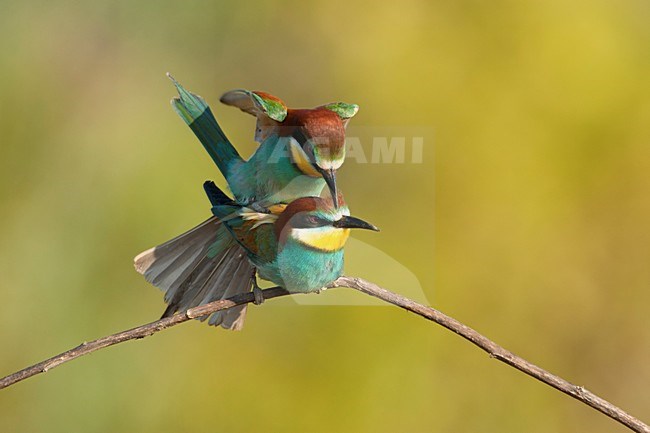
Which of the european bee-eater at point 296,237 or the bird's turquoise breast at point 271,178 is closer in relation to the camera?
the european bee-eater at point 296,237

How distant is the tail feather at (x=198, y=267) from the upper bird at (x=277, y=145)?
8cm

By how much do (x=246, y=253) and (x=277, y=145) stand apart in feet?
0.62

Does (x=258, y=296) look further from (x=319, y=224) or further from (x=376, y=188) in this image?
(x=376, y=188)

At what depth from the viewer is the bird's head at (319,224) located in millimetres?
1220

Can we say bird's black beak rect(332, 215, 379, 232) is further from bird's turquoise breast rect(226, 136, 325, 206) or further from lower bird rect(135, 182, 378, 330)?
bird's turquoise breast rect(226, 136, 325, 206)

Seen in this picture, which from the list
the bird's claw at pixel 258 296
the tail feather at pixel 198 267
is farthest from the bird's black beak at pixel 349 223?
the tail feather at pixel 198 267

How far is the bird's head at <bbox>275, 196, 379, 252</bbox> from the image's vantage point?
1.22m

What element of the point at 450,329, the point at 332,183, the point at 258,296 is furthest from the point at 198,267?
the point at 450,329

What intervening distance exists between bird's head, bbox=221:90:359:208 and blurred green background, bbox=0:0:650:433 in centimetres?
78

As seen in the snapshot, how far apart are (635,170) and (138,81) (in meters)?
1.49

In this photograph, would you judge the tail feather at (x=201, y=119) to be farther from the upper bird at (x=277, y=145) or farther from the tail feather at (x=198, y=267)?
the tail feather at (x=198, y=267)

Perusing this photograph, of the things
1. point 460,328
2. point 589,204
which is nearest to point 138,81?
point 589,204

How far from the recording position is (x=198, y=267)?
58.9 inches

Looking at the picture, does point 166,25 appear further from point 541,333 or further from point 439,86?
point 541,333
